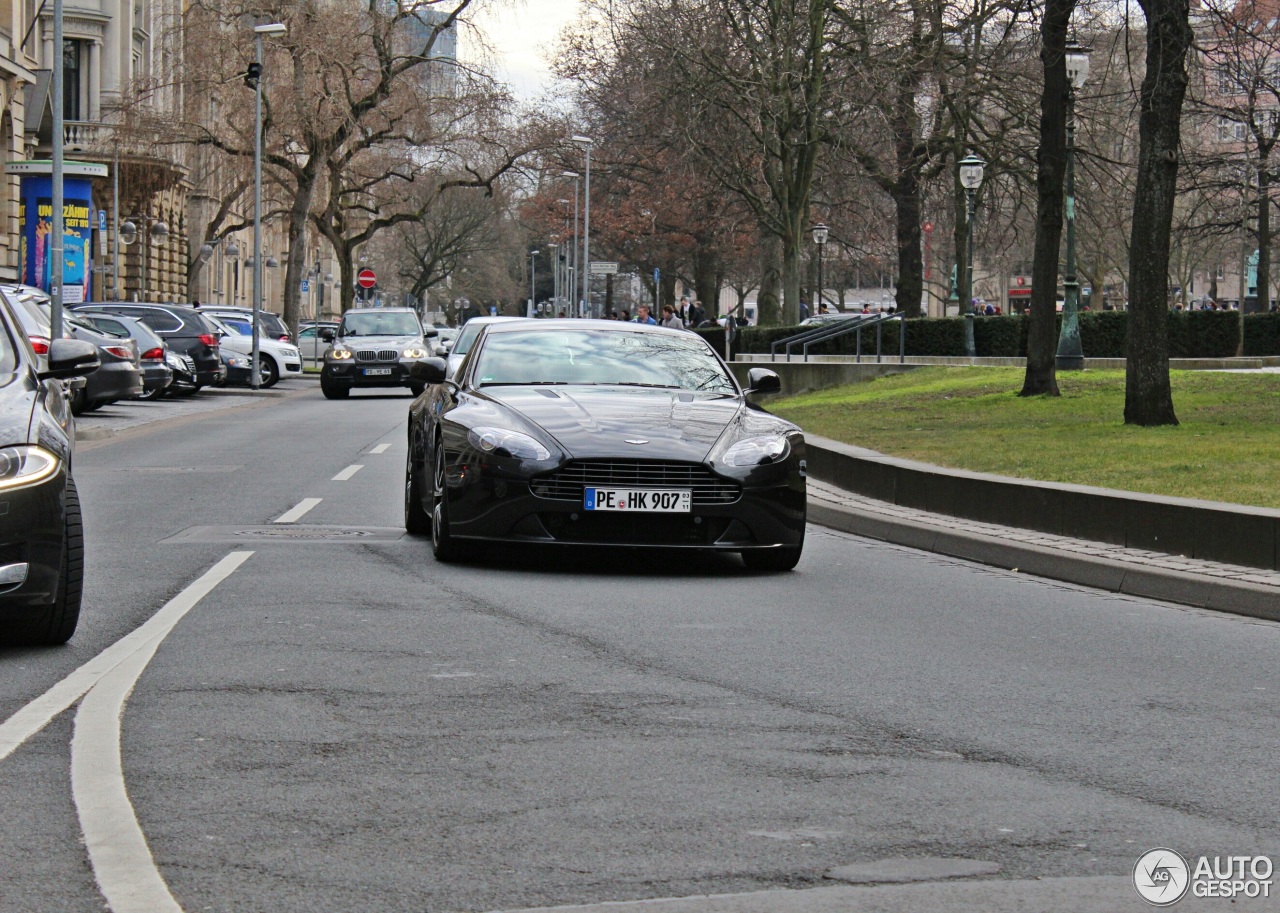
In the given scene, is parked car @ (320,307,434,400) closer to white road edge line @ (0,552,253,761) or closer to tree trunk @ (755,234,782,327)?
tree trunk @ (755,234,782,327)

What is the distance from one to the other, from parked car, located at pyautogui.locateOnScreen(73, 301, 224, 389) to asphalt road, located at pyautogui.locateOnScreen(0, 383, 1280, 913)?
79.1 ft

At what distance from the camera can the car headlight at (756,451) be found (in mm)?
9852

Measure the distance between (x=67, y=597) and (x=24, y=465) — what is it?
0.57 metres

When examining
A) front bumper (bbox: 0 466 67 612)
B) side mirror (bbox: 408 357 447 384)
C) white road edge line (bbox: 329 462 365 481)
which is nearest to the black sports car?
side mirror (bbox: 408 357 447 384)

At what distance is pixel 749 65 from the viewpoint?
1558 inches

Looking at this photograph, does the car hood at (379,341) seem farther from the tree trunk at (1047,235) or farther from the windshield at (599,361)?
the windshield at (599,361)

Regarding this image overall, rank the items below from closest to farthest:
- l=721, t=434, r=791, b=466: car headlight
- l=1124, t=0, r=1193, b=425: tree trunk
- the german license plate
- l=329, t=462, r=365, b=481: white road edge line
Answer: the german license plate → l=721, t=434, r=791, b=466: car headlight → l=329, t=462, r=365, b=481: white road edge line → l=1124, t=0, r=1193, b=425: tree trunk

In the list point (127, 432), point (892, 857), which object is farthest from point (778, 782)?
point (127, 432)

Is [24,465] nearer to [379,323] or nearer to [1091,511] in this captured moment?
[1091,511]

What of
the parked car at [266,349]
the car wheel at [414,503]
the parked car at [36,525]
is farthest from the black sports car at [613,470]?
the parked car at [266,349]

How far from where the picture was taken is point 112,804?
4.80 meters

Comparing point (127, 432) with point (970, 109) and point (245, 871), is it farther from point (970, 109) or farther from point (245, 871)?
point (245, 871)

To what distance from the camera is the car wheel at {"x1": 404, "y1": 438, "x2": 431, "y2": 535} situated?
37.9 feet

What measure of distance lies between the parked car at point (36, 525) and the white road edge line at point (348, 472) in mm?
8475
